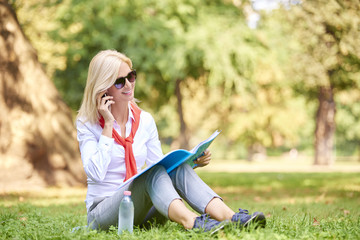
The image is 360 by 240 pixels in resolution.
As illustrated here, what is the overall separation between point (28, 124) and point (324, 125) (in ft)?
68.2

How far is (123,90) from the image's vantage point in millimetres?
4336

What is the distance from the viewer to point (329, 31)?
11164 mm

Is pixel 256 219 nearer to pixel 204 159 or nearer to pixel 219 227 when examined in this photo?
pixel 219 227

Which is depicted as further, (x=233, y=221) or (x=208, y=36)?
(x=208, y=36)

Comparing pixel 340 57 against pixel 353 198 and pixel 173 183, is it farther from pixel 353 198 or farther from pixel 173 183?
pixel 173 183

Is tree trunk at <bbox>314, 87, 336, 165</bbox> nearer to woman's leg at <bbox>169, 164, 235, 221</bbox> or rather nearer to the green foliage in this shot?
the green foliage

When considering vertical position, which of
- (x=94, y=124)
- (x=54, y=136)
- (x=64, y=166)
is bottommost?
(x=64, y=166)

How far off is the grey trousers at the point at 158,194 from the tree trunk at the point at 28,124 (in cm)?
662

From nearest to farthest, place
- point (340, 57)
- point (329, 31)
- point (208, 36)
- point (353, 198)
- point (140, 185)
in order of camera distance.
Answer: point (140, 185) < point (353, 198) < point (329, 31) < point (340, 57) < point (208, 36)

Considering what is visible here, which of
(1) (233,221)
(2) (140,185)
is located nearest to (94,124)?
(2) (140,185)

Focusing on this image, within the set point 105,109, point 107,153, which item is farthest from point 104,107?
point 107,153

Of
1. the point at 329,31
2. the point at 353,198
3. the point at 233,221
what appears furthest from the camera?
the point at 329,31

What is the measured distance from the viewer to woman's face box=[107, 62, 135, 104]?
4312 mm

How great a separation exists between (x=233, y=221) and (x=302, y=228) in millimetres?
806
